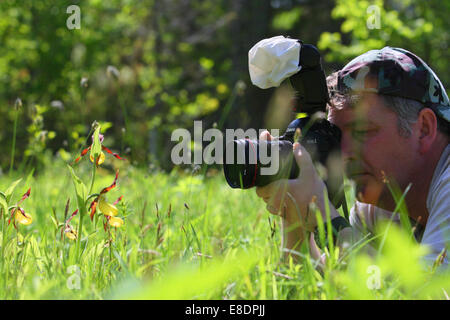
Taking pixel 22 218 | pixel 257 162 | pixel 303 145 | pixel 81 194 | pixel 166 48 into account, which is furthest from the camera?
pixel 166 48

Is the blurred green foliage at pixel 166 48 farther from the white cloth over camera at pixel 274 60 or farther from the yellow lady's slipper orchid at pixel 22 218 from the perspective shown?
the yellow lady's slipper orchid at pixel 22 218

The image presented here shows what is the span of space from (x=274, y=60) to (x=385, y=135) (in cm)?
40

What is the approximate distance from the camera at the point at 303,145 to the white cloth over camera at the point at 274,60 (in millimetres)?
10

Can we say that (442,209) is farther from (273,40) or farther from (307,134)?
(273,40)

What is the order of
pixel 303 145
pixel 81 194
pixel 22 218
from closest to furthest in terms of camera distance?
pixel 81 194
pixel 22 218
pixel 303 145

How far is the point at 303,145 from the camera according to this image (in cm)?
142

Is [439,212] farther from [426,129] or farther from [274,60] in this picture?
[274,60]

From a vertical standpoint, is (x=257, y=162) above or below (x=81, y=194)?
above

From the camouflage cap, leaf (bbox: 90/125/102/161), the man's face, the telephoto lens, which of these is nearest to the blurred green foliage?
the camouflage cap

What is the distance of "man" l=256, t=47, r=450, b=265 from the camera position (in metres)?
1.38

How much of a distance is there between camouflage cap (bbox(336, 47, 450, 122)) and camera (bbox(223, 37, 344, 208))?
0.36 feet

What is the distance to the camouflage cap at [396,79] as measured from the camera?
146 centimetres

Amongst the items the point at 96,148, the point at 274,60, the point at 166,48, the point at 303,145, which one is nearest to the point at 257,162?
the point at 303,145

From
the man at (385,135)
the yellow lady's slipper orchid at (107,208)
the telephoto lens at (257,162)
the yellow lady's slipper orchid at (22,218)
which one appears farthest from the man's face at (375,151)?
the yellow lady's slipper orchid at (22,218)
